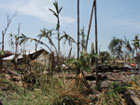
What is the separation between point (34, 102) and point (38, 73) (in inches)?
55.7

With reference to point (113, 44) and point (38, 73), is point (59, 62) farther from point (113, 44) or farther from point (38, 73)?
point (113, 44)

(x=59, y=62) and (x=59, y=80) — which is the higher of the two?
(x=59, y=62)

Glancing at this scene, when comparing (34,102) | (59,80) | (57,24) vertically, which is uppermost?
(57,24)

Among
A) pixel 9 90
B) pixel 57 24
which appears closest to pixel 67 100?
pixel 9 90

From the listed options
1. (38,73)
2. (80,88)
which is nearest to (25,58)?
(38,73)

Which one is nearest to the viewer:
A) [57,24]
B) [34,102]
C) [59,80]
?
[34,102]

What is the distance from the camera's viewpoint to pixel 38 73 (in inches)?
193

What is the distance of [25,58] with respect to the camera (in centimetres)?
558

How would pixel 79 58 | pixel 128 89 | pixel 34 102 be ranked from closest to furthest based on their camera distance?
pixel 34 102
pixel 128 89
pixel 79 58

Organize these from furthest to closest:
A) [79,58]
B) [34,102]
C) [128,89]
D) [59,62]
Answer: [79,58], [59,62], [128,89], [34,102]

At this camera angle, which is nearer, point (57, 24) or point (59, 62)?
point (59, 62)

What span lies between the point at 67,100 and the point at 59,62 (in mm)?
1678

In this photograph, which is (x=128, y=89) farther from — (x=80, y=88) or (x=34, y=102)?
(x=34, y=102)

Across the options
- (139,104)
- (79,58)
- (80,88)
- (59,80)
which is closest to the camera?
(139,104)
